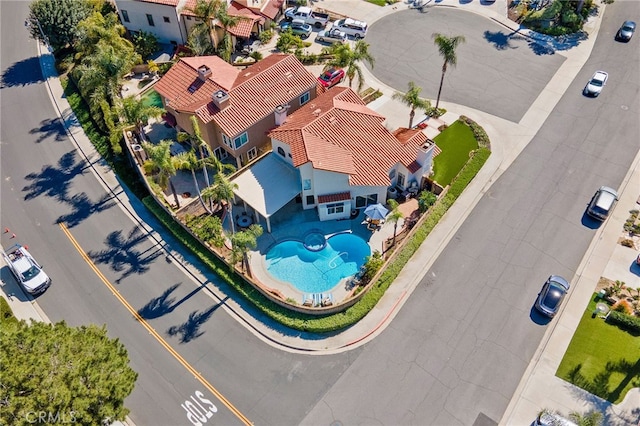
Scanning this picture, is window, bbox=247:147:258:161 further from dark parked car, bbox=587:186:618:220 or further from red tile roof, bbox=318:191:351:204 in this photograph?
dark parked car, bbox=587:186:618:220

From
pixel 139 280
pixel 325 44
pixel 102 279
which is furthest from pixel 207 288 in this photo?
pixel 325 44

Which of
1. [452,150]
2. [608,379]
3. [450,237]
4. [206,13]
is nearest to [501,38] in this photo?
[452,150]

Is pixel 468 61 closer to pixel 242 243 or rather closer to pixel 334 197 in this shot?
pixel 334 197

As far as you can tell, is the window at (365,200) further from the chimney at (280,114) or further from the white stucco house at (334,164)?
the chimney at (280,114)

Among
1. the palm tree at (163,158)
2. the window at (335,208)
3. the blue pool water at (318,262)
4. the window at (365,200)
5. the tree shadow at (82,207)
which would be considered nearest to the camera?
the palm tree at (163,158)

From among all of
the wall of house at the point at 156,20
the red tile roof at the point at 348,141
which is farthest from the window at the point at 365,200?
the wall of house at the point at 156,20

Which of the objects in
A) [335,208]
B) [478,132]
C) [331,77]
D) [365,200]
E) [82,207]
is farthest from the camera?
[331,77]

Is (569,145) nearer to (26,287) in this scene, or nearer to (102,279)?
(102,279)
